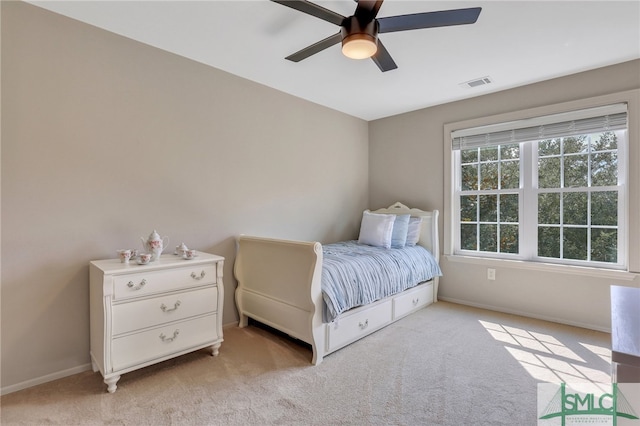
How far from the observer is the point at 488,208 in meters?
3.56

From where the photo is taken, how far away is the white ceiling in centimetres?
197

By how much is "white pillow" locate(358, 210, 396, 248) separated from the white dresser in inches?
72.1

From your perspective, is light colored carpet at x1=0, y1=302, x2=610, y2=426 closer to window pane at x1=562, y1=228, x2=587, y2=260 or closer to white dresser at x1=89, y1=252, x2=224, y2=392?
white dresser at x1=89, y1=252, x2=224, y2=392

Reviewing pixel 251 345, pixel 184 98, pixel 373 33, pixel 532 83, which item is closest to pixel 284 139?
pixel 184 98

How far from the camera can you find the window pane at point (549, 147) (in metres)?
3.13

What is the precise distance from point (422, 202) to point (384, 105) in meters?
1.31

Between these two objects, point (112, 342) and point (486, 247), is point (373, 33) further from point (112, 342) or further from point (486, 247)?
point (486, 247)

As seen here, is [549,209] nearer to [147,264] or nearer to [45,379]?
[147,264]

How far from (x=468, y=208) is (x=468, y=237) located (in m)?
0.35

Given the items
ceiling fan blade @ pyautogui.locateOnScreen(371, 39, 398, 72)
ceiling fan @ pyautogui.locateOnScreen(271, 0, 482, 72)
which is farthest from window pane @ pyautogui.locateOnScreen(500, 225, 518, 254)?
ceiling fan @ pyautogui.locateOnScreen(271, 0, 482, 72)

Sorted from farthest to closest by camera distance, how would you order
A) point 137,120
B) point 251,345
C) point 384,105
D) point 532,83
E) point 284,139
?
point 384,105
point 284,139
point 532,83
point 251,345
point 137,120

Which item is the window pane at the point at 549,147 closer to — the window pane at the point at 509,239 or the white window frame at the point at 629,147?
the white window frame at the point at 629,147

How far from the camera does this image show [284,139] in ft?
11.1
